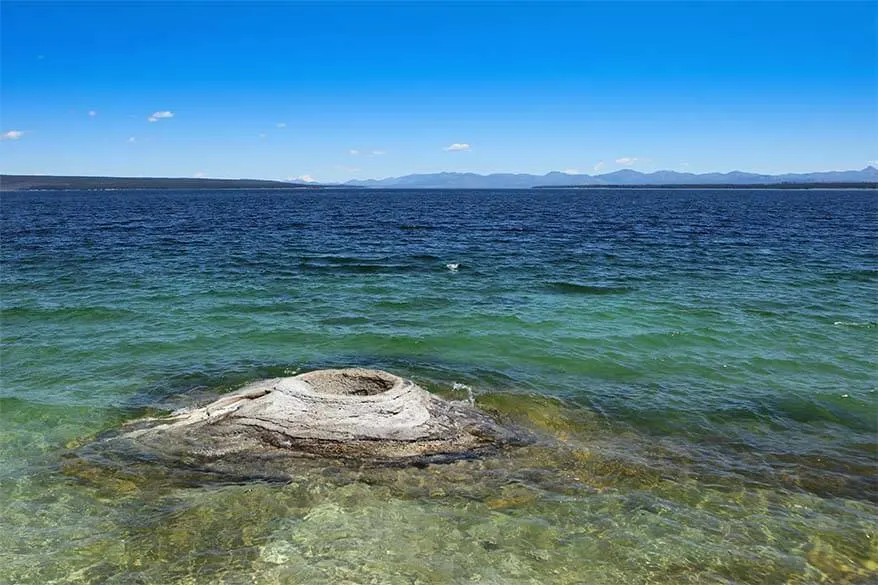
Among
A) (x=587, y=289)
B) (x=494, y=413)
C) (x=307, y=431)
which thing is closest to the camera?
(x=307, y=431)

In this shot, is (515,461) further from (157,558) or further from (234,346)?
(234,346)

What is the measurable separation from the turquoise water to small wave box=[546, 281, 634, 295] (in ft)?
0.89

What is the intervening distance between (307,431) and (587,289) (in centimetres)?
2174

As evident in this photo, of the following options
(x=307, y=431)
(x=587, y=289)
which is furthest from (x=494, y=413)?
(x=587, y=289)

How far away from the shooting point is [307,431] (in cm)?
1242

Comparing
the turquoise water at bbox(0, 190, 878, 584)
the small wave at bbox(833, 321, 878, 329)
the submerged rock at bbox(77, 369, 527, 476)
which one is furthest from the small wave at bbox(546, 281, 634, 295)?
the submerged rock at bbox(77, 369, 527, 476)

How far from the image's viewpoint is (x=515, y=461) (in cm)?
1224

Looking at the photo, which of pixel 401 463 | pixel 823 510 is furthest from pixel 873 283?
pixel 401 463

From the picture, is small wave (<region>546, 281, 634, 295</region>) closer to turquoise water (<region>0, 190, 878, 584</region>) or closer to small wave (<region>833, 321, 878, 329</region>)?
turquoise water (<region>0, 190, 878, 584</region>)

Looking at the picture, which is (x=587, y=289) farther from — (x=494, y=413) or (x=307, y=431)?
(x=307, y=431)

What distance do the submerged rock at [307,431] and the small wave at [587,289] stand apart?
1796cm

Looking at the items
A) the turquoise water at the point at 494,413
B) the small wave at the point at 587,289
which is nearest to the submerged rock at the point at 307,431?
the turquoise water at the point at 494,413

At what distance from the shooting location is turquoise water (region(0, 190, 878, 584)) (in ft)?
30.7

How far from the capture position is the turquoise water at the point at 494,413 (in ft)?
30.7
